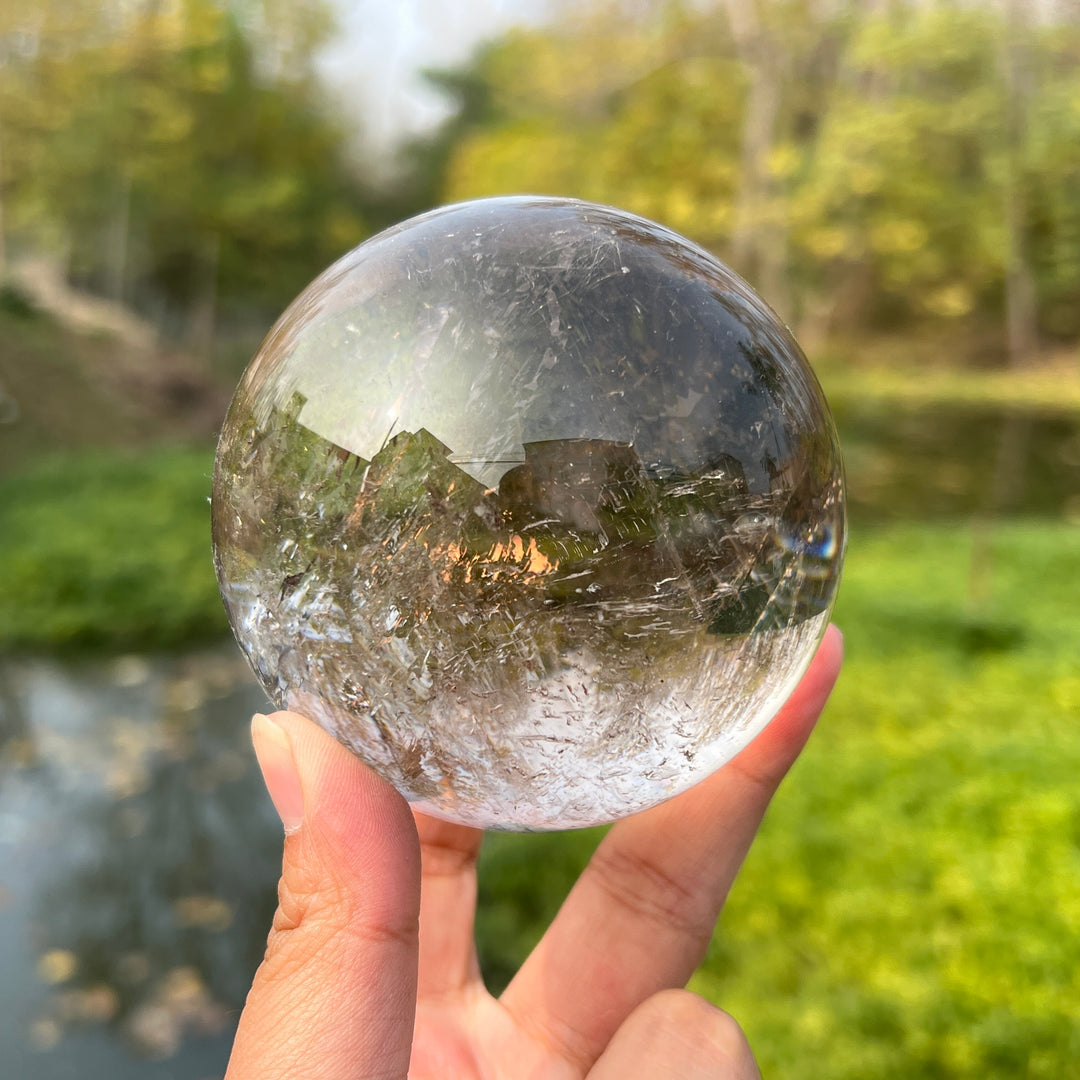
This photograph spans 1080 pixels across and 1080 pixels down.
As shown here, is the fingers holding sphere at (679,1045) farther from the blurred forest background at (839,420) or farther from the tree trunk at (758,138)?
the tree trunk at (758,138)

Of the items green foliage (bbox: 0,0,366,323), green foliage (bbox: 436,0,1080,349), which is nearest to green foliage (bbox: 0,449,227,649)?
green foliage (bbox: 436,0,1080,349)

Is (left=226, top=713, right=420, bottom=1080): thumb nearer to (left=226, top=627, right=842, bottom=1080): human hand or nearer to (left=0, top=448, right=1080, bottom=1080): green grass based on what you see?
(left=226, top=627, right=842, bottom=1080): human hand

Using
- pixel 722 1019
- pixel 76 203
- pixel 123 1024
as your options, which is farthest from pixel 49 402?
pixel 722 1019

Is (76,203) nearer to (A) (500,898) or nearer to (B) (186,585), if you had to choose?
(B) (186,585)

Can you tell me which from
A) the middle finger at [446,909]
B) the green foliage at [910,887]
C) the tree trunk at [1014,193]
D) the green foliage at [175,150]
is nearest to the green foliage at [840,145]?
the tree trunk at [1014,193]

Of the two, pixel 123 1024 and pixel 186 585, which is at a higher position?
pixel 123 1024
